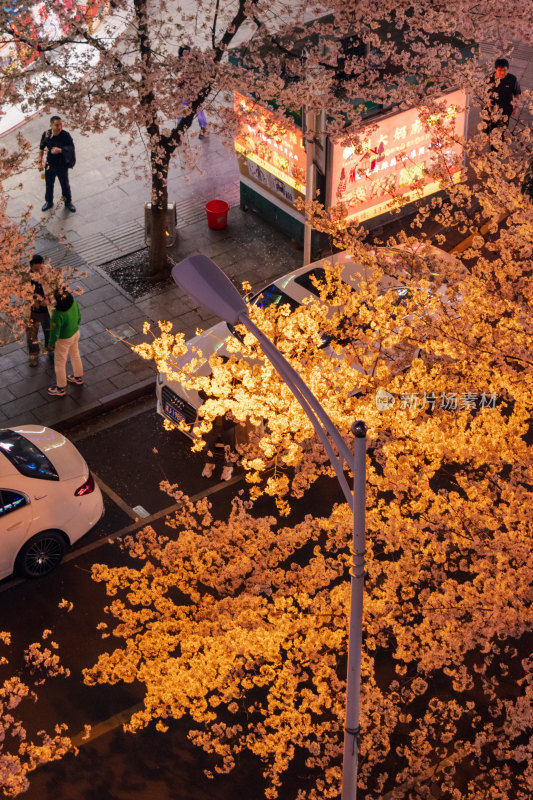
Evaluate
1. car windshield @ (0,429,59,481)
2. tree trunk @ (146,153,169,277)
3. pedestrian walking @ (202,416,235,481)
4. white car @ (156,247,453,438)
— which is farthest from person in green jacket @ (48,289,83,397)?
tree trunk @ (146,153,169,277)

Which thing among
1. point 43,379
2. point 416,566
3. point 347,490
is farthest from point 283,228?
point 347,490

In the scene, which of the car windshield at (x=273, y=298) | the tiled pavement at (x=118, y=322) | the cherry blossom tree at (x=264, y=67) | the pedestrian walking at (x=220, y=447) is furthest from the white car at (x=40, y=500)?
the cherry blossom tree at (x=264, y=67)

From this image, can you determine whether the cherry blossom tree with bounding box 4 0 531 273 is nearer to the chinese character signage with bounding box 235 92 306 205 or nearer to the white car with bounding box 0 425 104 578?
the chinese character signage with bounding box 235 92 306 205

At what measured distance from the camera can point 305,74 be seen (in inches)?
627

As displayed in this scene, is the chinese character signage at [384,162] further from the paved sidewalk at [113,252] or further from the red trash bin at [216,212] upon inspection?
the red trash bin at [216,212]

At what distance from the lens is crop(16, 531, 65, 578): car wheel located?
40.5 ft

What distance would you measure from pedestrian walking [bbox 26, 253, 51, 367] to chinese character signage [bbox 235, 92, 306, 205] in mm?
4912

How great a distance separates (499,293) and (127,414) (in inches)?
254

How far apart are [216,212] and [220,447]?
21.3 feet

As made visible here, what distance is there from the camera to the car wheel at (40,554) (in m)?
12.4

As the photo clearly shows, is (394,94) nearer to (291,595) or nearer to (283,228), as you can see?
(283,228)

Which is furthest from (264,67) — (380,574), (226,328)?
(380,574)

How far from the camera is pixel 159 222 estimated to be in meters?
17.2

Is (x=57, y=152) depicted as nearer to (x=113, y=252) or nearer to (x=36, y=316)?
(x=113, y=252)
